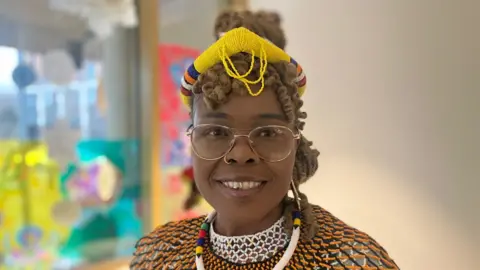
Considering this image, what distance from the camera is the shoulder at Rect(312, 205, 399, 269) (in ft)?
2.66

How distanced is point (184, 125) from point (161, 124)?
0.35ft

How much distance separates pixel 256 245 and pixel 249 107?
0.25m

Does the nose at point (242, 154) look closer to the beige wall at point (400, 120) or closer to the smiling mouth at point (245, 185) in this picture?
the smiling mouth at point (245, 185)

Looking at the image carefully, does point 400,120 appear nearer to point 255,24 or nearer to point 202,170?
point 255,24

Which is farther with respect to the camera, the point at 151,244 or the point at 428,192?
the point at 428,192

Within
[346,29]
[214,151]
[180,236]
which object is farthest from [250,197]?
[346,29]

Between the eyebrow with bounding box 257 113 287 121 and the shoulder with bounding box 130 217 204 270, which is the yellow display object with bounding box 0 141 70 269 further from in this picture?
the eyebrow with bounding box 257 113 287 121

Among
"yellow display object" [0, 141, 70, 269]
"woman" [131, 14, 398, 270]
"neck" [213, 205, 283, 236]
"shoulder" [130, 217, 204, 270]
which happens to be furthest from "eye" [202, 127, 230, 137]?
"yellow display object" [0, 141, 70, 269]

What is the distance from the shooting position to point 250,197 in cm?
80

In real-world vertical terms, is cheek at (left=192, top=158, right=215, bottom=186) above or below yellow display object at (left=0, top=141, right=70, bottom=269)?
above

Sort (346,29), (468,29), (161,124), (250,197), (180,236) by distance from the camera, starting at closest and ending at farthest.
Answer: (250,197) → (180,236) → (468,29) → (346,29) → (161,124)

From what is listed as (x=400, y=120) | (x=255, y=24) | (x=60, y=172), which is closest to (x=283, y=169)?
(x=255, y=24)

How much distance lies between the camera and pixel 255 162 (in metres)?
0.79

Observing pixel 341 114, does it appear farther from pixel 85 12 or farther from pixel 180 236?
pixel 85 12
